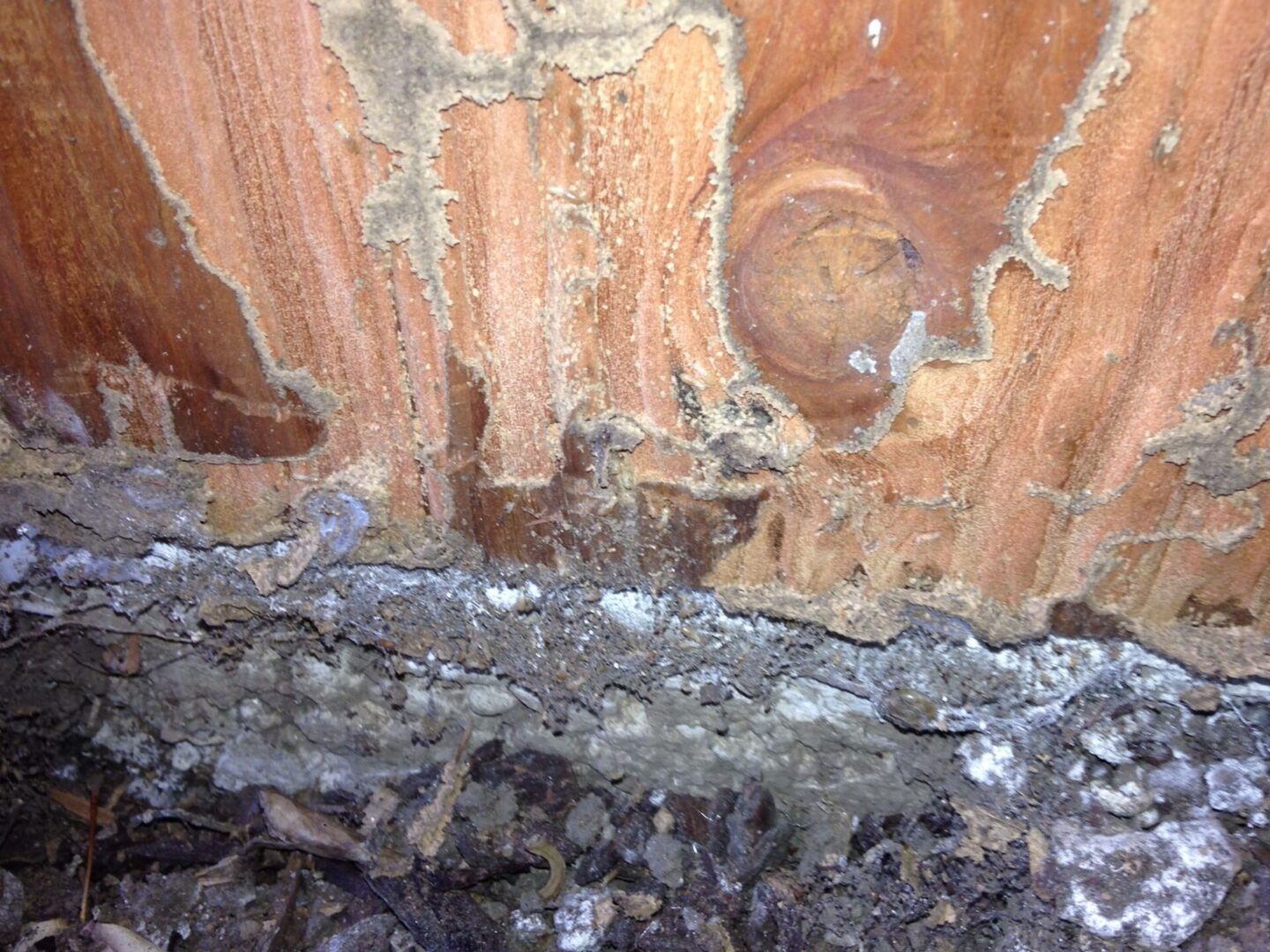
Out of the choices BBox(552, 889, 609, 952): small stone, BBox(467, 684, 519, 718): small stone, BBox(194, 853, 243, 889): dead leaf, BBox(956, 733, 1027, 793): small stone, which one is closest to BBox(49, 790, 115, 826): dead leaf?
BBox(194, 853, 243, 889): dead leaf

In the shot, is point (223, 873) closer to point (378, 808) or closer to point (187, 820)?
point (187, 820)

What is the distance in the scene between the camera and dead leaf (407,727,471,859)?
1.55 m

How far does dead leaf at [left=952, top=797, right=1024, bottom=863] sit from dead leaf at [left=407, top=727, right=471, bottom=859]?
86cm

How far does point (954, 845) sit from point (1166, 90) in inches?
44.0

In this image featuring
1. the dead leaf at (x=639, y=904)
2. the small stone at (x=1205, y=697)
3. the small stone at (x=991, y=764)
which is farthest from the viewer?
the dead leaf at (x=639, y=904)

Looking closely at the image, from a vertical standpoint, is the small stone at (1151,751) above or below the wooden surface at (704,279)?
below

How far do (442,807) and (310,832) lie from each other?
0.90 ft

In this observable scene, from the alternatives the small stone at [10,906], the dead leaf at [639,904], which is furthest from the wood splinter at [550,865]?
the small stone at [10,906]

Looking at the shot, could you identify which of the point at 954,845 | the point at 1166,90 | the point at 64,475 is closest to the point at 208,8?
the point at 64,475

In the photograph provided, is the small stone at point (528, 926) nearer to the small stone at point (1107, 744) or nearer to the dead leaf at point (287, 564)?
the dead leaf at point (287, 564)

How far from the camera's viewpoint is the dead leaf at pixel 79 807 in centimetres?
172

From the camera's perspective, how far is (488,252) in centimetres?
108

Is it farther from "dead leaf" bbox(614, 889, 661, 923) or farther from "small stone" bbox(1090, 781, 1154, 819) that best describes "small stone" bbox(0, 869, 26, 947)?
"small stone" bbox(1090, 781, 1154, 819)

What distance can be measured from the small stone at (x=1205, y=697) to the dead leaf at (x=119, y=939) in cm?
180
